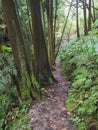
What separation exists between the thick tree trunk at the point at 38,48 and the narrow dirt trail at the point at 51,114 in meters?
1.07

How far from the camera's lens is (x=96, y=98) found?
4.16 meters

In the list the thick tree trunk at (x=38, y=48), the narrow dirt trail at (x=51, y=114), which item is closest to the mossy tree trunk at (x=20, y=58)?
the narrow dirt trail at (x=51, y=114)

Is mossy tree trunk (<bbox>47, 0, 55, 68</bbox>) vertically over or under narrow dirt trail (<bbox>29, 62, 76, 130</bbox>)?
over

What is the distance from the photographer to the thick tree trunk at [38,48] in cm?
652

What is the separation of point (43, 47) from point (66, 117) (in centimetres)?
330

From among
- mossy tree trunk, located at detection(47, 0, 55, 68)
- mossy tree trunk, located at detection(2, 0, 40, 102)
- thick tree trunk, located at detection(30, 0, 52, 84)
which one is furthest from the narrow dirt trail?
mossy tree trunk, located at detection(47, 0, 55, 68)

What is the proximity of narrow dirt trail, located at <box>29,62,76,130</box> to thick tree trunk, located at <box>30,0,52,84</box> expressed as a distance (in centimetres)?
107

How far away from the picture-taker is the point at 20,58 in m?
5.34

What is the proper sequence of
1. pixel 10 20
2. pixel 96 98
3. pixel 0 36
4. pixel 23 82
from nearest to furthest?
pixel 96 98 → pixel 10 20 → pixel 23 82 → pixel 0 36

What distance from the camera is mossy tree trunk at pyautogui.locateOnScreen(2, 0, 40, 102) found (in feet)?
16.6

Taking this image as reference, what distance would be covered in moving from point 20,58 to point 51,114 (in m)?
1.81

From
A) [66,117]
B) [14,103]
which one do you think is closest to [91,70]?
[66,117]

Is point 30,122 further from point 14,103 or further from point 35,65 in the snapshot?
point 35,65

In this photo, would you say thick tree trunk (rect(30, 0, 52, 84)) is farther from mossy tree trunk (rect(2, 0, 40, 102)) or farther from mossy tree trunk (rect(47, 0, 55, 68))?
mossy tree trunk (rect(47, 0, 55, 68))
